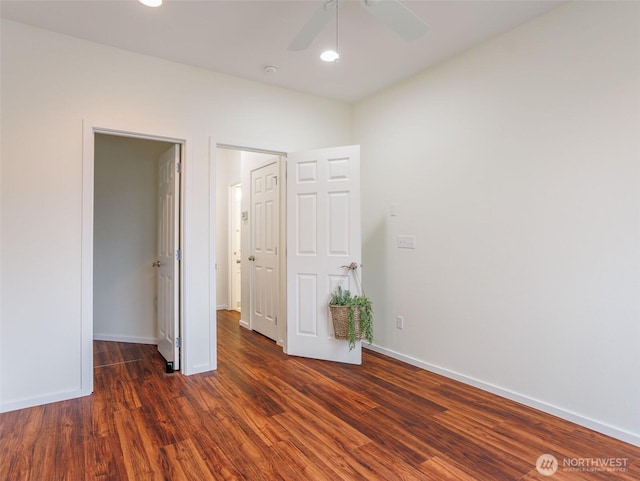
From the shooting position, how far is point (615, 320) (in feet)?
7.30

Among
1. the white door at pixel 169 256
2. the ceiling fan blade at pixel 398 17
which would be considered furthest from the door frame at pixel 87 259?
the ceiling fan blade at pixel 398 17

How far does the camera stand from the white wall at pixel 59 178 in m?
2.55

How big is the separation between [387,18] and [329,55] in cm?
118

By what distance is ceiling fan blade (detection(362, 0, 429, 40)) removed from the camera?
182 centimetres

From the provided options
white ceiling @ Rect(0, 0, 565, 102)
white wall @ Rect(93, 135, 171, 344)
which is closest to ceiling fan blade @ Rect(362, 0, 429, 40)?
white ceiling @ Rect(0, 0, 565, 102)

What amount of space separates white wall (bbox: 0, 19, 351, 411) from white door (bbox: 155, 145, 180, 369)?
123mm

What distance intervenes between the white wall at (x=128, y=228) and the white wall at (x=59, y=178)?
3.92 ft

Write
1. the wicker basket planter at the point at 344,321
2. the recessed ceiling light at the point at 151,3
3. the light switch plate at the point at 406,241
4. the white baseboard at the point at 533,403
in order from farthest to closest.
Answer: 1. the light switch plate at the point at 406,241
2. the wicker basket planter at the point at 344,321
3. the recessed ceiling light at the point at 151,3
4. the white baseboard at the point at 533,403

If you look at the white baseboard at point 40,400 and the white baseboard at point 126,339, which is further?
the white baseboard at point 126,339

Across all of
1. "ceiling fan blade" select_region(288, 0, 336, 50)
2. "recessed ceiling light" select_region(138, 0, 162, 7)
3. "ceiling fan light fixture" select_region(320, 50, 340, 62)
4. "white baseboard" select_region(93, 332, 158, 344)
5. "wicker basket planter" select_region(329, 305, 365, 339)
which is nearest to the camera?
"ceiling fan blade" select_region(288, 0, 336, 50)

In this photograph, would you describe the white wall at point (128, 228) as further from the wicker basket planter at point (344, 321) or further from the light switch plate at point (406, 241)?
the light switch plate at point (406, 241)

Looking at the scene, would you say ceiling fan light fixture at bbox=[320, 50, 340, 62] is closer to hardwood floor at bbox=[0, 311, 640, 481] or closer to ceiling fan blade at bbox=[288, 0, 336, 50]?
ceiling fan blade at bbox=[288, 0, 336, 50]

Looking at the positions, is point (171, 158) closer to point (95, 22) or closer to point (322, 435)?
point (95, 22)

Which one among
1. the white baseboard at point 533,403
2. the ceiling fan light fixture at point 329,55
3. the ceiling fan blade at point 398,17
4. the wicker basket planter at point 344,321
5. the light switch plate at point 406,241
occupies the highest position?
the ceiling fan light fixture at point 329,55
